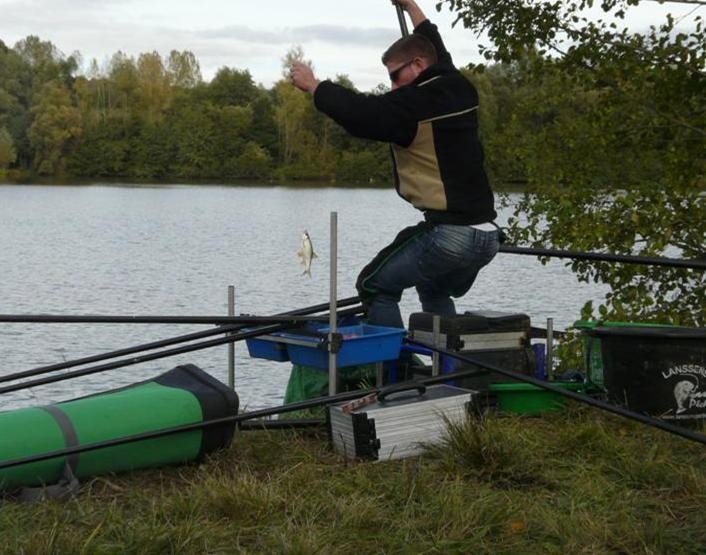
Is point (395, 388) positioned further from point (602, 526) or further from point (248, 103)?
point (248, 103)

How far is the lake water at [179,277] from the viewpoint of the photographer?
17.3m

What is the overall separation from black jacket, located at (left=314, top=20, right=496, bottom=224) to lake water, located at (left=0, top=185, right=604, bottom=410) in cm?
773

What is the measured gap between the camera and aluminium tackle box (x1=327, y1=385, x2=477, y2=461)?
5.56 meters

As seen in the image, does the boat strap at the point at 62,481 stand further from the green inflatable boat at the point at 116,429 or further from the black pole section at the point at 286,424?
the black pole section at the point at 286,424

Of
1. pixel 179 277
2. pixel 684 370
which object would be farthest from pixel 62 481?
pixel 179 277

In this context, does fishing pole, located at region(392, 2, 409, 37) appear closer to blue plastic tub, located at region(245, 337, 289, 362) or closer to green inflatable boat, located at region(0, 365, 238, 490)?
blue plastic tub, located at region(245, 337, 289, 362)

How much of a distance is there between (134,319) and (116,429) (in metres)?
0.53

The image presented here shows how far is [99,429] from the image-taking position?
5484 mm

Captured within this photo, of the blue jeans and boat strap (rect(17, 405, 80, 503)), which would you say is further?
the blue jeans

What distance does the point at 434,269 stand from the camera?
6.42m

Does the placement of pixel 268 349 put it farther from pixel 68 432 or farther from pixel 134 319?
pixel 68 432

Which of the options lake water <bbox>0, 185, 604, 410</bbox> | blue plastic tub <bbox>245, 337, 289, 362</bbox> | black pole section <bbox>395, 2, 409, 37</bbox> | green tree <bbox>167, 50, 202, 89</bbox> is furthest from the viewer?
green tree <bbox>167, 50, 202, 89</bbox>

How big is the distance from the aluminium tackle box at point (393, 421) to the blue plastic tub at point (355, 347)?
1.41ft

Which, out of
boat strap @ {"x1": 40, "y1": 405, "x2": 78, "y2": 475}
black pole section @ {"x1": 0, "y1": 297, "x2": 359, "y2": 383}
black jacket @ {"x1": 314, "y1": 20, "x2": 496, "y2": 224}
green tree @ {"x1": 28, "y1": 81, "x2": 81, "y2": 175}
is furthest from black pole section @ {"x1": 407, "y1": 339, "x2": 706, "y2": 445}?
green tree @ {"x1": 28, "y1": 81, "x2": 81, "y2": 175}
